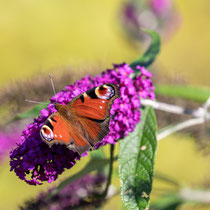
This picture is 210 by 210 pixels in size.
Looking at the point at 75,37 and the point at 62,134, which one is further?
the point at 75,37

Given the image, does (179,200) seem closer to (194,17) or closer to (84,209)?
(84,209)

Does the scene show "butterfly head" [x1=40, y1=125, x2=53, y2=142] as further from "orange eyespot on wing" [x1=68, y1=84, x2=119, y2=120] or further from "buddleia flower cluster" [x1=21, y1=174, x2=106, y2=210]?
"buddleia flower cluster" [x1=21, y1=174, x2=106, y2=210]

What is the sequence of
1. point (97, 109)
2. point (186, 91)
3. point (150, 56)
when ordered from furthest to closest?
point (186, 91)
point (150, 56)
point (97, 109)

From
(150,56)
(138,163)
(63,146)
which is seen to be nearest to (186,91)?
(150,56)

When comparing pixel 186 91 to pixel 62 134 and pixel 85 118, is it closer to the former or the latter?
pixel 85 118

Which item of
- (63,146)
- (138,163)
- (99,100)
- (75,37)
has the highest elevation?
(99,100)

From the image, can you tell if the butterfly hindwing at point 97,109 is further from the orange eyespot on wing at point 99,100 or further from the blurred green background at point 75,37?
the blurred green background at point 75,37

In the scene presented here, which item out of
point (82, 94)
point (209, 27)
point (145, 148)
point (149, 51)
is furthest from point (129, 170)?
point (209, 27)
